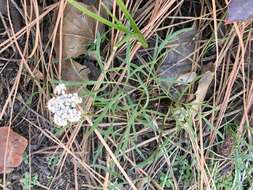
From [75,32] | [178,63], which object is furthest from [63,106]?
[178,63]

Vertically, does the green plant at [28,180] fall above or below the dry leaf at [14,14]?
below

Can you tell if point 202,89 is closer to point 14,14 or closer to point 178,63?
point 178,63

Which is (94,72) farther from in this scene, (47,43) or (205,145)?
(205,145)

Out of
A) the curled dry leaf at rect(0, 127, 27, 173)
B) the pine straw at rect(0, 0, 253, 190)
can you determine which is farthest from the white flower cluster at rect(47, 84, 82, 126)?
the curled dry leaf at rect(0, 127, 27, 173)

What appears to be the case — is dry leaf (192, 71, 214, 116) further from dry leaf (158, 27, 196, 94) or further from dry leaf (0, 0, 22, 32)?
dry leaf (0, 0, 22, 32)

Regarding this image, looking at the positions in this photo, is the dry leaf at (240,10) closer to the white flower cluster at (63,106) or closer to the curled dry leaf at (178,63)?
the curled dry leaf at (178,63)

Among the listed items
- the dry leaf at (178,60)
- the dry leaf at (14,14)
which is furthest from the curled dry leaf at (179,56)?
the dry leaf at (14,14)
